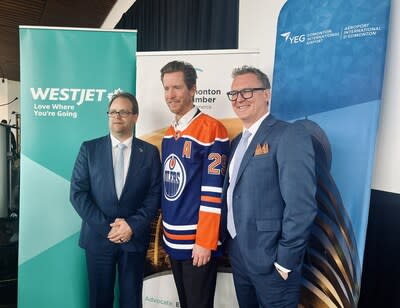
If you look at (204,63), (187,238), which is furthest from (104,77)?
(187,238)

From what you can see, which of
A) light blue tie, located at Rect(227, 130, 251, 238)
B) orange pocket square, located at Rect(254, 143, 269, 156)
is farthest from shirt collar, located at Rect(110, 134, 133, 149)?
orange pocket square, located at Rect(254, 143, 269, 156)

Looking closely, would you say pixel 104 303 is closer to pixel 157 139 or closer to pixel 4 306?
pixel 157 139

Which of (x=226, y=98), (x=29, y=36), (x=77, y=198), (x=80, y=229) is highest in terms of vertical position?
(x=29, y=36)

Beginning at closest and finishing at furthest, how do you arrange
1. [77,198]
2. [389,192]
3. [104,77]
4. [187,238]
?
[389,192]
[187,238]
[77,198]
[104,77]

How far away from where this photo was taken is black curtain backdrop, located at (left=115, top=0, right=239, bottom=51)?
8.04 feet

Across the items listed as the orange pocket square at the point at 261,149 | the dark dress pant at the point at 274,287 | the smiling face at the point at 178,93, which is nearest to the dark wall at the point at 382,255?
the dark dress pant at the point at 274,287

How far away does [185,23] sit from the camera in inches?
→ 112

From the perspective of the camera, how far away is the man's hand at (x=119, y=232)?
Result: 190 centimetres

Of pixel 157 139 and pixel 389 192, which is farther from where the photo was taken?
pixel 157 139

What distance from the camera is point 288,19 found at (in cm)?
173

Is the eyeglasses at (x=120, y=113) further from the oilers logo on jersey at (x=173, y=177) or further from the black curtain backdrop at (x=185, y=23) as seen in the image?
the black curtain backdrop at (x=185, y=23)

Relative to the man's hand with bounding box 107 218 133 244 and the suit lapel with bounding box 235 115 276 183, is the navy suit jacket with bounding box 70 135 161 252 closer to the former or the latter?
the man's hand with bounding box 107 218 133 244

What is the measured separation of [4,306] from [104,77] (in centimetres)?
212

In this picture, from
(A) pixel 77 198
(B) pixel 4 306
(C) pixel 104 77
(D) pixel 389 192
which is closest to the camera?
(D) pixel 389 192
